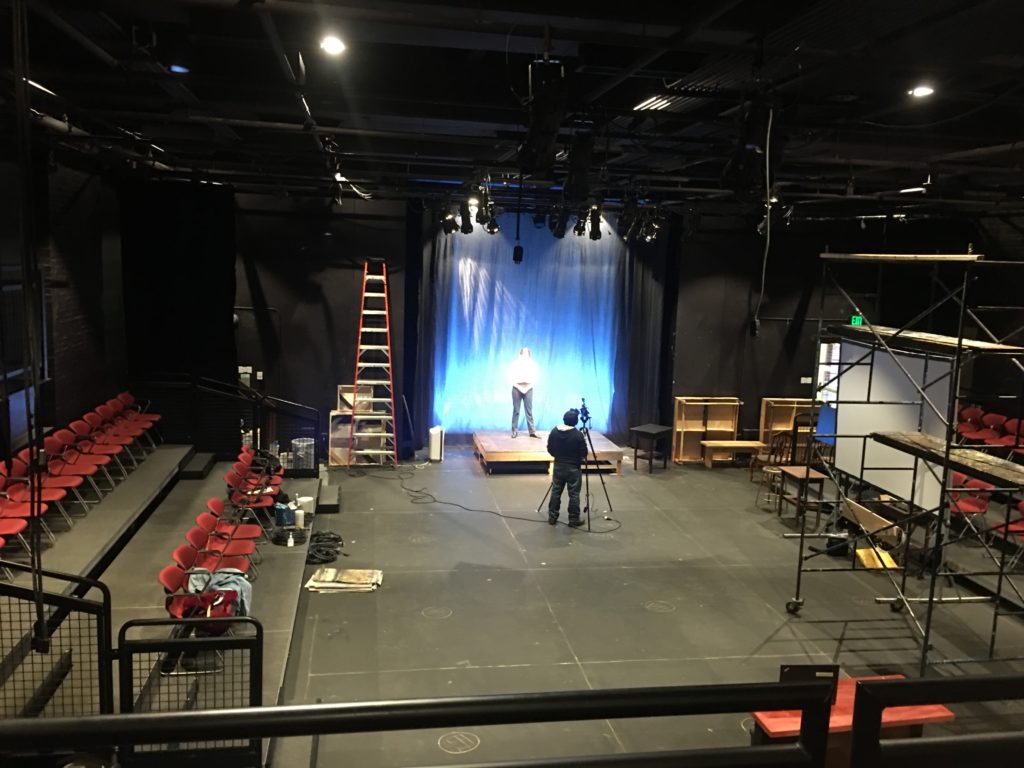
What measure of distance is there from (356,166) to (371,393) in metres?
3.45

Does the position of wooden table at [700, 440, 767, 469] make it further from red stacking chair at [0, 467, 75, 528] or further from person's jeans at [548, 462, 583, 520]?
red stacking chair at [0, 467, 75, 528]

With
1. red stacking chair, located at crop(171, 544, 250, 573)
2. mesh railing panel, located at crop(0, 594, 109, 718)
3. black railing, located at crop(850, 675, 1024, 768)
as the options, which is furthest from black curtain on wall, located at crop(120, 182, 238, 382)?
black railing, located at crop(850, 675, 1024, 768)

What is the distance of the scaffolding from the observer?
19.7 ft

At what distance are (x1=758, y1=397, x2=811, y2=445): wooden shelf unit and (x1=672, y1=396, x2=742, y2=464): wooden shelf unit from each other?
1.51ft

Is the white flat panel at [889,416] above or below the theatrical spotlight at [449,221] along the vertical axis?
below

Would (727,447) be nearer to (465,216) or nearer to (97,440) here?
(465,216)

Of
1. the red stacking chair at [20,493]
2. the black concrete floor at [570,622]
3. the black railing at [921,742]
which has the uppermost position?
the black railing at [921,742]

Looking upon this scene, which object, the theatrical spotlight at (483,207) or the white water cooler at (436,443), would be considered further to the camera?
the white water cooler at (436,443)

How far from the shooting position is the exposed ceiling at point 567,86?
418 centimetres

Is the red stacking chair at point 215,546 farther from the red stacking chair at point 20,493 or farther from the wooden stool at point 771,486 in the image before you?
the wooden stool at point 771,486

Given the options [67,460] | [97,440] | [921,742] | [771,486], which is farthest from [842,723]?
[97,440]

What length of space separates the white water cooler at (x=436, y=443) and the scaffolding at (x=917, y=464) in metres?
5.26

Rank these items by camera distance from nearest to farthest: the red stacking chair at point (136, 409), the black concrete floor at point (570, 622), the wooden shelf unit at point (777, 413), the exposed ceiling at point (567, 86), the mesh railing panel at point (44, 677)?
the exposed ceiling at point (567, 86) < the mesh railing panel at point (44, 677) < the black concrete floor at point (570, 622) < the red stacking chair at point (136, 409) < the wooden shelf unit at point (777, 413)

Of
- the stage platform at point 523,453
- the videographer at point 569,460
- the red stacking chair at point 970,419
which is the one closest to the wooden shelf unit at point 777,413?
the red stacking chair at point 970,419
